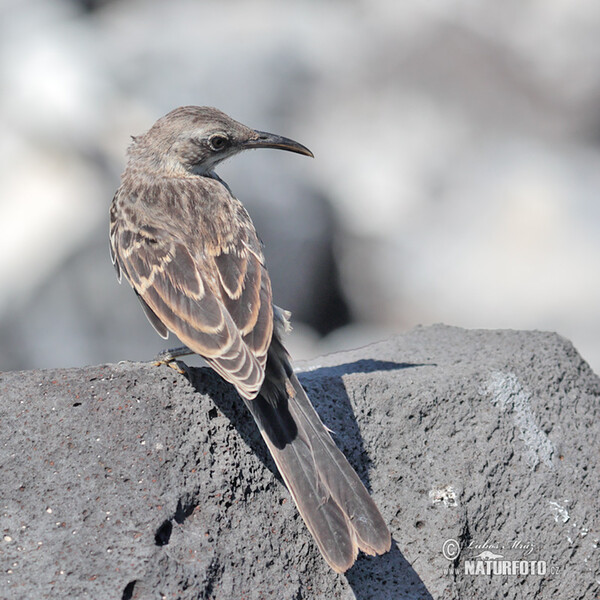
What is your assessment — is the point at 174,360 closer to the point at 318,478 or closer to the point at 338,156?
the point at 318,478

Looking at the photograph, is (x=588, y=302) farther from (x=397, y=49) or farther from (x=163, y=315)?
(x=163, y=315)

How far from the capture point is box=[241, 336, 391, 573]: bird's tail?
3490 millimetres

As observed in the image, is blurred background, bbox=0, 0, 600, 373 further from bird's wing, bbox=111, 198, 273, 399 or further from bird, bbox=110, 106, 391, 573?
bird's wing, bbox=111, 198, 273, 399

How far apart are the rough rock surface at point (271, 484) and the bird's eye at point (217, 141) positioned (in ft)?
4.53

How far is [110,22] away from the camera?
381 inches

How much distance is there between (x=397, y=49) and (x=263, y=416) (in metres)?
7.22

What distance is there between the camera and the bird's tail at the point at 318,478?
11.5 ft

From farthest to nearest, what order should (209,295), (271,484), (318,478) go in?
(209,295)
(271,484)
(318,478)

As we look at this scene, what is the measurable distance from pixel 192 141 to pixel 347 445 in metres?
1.94

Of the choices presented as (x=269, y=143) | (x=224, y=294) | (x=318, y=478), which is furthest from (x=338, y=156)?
(x=318, y=478)

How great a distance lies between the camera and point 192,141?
4.93 metres

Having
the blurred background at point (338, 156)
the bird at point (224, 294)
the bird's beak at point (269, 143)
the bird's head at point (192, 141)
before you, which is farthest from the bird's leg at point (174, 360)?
the blurred background at point (338, 156)

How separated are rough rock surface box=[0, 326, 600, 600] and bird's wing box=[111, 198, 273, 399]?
11.1 inches

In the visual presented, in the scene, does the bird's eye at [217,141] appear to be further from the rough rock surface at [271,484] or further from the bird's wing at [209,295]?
the rough rock surface at [271,484]
